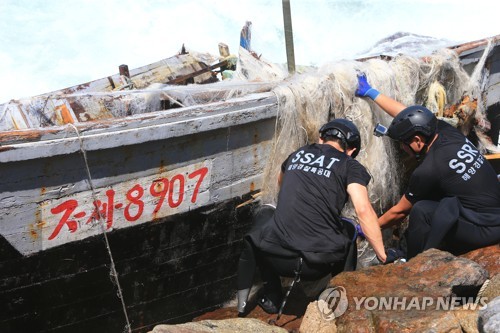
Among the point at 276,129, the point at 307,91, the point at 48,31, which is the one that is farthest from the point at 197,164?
the point at 48,31

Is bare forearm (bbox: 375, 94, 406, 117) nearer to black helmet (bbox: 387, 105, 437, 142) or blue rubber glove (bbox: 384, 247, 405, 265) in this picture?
black helmet (bbox: 387, 105, 437, 142)

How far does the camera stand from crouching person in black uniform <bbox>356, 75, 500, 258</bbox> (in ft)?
14.2

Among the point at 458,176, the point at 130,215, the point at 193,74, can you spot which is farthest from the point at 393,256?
the point at 193,74

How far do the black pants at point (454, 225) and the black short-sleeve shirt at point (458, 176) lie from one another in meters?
0.08

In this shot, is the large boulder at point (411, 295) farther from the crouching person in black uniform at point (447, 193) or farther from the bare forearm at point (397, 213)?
the bare forearm at point (397, 213)

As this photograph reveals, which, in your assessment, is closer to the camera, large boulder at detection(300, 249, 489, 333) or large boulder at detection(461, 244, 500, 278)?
large boulder at detection(300, 249, 489, 333)

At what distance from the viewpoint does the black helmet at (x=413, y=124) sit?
14.8 feet

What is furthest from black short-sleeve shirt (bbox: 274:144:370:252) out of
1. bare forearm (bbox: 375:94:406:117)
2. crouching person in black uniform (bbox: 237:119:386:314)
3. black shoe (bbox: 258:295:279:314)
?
bare forearm (bbox: 375:94:406:117)

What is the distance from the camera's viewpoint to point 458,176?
14.2ft

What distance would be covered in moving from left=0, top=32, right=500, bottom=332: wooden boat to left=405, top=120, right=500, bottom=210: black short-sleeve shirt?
128 centimetres

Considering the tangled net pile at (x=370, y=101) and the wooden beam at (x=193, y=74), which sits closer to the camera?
the tangled net pile at (x=370, y=101)

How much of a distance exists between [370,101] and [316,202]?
1.62m

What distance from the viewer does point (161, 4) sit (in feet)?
59.2

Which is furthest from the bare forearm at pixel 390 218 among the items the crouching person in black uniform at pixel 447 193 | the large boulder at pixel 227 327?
the large boulder at pixel 227 327
